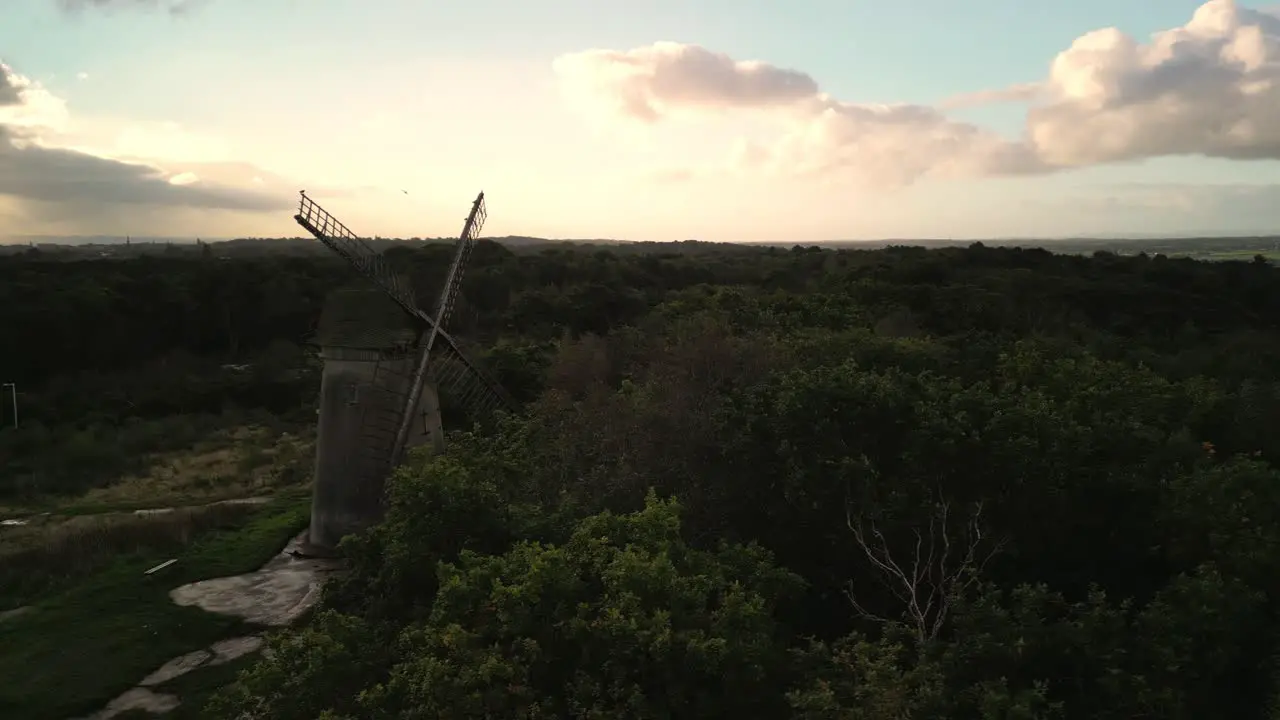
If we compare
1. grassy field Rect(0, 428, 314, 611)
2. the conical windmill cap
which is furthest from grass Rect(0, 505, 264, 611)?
the conical windmill cap

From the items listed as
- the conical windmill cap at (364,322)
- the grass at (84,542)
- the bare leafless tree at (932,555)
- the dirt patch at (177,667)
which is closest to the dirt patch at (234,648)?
the dirt patch at (177,667)

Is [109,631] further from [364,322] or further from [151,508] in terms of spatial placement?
[151,508]

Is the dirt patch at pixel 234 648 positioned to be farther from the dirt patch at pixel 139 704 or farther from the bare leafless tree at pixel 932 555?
the bare leafless tree at pixel 932 555

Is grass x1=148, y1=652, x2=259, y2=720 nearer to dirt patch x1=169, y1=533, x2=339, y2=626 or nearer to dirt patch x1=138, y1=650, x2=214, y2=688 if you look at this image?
dirt patch x1=138, y1=650, x2=214, y2=688

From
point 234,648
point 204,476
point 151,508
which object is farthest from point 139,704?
point 204,476

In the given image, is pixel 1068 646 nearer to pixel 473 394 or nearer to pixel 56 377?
pixel 473 394
